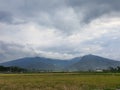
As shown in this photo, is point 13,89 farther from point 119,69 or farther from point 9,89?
point 119,69

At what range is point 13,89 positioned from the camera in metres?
38.2

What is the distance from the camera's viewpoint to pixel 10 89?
38.7 m

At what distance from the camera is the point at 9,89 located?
127 feet

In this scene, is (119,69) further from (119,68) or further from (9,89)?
(9,89)

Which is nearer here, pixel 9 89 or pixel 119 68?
pixel 9 89

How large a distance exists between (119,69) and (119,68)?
1.74 m

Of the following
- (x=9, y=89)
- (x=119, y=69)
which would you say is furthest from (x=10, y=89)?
(x=119, y=69)

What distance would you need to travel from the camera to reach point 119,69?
19438 centimetres

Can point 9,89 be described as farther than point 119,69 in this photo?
No

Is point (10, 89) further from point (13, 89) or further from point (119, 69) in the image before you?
point (119, 69)

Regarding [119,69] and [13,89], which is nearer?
[13,89]

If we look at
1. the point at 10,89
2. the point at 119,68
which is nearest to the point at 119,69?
the point at 119,68

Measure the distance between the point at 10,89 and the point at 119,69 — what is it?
16271cm

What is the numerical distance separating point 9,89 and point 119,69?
163 m
